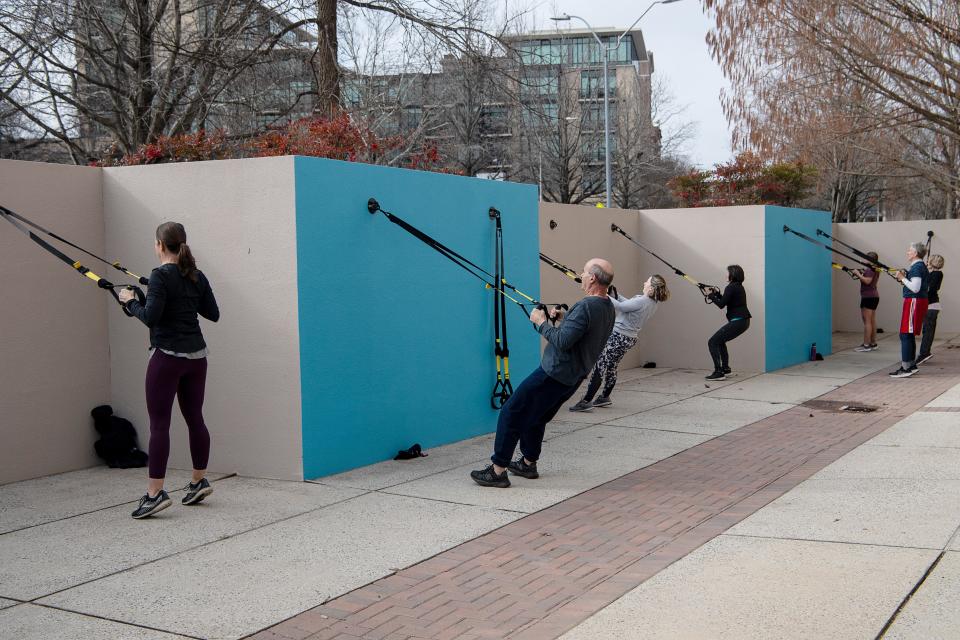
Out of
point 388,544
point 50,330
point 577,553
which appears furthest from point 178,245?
point 577,553

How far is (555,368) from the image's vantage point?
695 cm

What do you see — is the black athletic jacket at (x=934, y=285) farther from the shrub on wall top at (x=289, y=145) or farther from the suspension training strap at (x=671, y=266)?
the shrub on wall top at (x=289, y=145)

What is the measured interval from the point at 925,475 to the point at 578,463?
8.55 ft

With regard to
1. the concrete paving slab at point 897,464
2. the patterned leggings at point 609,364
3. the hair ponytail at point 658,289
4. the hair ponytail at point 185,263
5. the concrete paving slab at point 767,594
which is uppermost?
the hair ponytail at point 185,263

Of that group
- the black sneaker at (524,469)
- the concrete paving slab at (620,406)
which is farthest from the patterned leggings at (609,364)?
the black sneaker at (524,469)

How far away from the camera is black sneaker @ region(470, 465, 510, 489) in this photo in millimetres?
7172

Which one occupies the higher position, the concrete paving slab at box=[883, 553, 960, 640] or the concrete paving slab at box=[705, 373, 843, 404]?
the concrete paving slab at box=[883, 553, 960, 640]

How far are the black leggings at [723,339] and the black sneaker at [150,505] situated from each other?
8.83m

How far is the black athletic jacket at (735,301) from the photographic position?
13359 mm

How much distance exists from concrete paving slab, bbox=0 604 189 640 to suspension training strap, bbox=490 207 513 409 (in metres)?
4.94

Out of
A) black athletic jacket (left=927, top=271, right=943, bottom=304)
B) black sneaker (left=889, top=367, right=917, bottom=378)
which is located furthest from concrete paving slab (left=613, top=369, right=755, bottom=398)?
black athletic jacket (left=927, top=271, right=943, bottom=304)

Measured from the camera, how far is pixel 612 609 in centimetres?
467

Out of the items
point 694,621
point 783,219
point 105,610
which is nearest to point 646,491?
point 694,621

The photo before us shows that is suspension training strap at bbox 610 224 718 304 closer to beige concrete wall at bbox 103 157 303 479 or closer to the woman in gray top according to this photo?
the woman in gray top
